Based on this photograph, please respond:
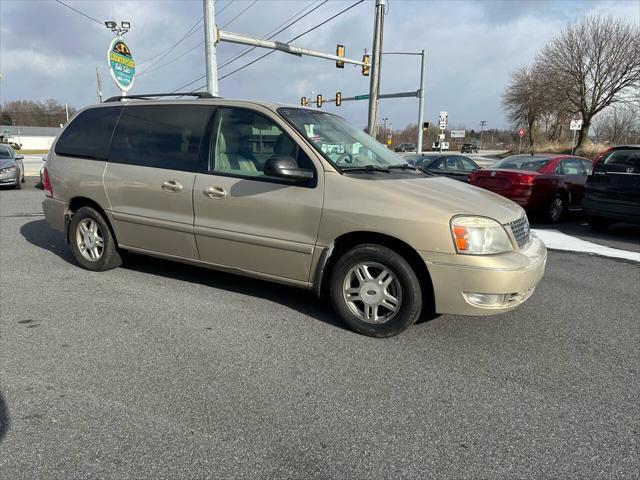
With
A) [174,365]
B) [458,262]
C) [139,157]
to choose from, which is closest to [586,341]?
[458,262]

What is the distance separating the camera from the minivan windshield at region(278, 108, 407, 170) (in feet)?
12.7

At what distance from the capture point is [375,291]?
355 cm

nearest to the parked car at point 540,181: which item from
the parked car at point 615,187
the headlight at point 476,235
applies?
the parked car at point 615,187

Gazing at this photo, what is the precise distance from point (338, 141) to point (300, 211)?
0.81 meters

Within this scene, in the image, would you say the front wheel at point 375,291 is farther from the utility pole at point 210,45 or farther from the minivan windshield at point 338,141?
the utility pole at point 210,45

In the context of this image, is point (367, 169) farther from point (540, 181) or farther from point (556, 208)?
point (556, 208)

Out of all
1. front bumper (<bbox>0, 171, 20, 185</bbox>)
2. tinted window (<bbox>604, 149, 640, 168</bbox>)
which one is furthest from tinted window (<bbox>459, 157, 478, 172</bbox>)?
front bumper (<bbox>0, 171, 20, 185</bbox>)

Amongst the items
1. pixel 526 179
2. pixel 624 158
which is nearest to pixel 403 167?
pixel 624 158

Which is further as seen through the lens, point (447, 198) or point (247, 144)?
point (247, 144)

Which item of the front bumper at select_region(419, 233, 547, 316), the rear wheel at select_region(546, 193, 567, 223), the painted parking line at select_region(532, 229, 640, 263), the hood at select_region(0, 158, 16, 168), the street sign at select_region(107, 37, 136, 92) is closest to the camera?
the front bumper at select_region(419, 233, 547, 316)

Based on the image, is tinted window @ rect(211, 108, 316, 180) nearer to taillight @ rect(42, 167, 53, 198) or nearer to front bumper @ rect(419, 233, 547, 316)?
front bumper @ rect(419, 233, 547, 316)

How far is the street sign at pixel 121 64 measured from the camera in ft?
36.7

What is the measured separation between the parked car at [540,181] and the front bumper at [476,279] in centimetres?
646

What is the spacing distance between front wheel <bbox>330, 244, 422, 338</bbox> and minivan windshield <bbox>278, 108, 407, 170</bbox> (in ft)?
2.62
